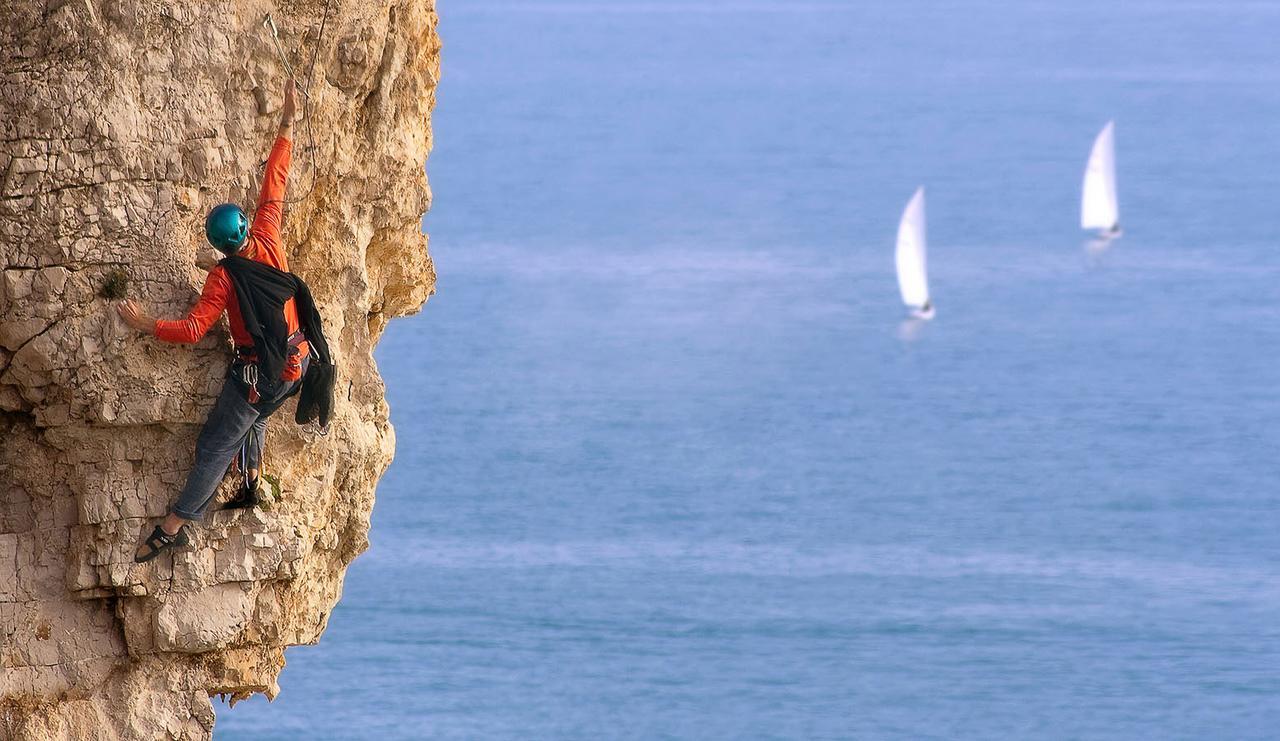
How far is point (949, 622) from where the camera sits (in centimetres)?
3500

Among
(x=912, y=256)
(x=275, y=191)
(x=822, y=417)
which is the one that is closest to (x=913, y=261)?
(x=912, y=256)

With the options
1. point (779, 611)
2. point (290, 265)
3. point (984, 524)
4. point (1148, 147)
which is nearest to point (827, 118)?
point (1148, 147)

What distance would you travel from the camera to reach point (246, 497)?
10.7 metres

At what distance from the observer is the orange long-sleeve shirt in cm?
1009

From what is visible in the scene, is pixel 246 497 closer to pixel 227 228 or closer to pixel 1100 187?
pixel 227 228

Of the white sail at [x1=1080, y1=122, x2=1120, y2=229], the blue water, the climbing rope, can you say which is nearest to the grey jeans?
the climbing rope

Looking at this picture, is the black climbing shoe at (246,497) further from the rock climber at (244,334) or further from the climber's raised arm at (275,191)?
the climber's raised arm at (275,191)

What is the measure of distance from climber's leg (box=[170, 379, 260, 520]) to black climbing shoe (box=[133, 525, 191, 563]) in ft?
0.32

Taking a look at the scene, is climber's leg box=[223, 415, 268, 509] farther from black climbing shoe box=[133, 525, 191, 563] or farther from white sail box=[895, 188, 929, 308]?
white sail box=[895, 188, 929, 308]

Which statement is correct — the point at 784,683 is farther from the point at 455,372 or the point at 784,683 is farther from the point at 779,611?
the point at 455,372

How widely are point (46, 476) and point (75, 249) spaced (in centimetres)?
119

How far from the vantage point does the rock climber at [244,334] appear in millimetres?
10094

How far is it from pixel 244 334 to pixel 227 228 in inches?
20.5

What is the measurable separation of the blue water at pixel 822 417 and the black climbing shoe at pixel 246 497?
60.8 feet
